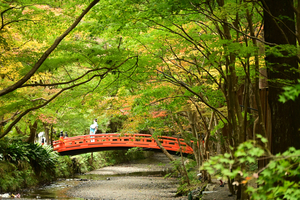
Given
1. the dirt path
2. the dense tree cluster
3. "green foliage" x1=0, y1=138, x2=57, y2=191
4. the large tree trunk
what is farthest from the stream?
the large tree trunk

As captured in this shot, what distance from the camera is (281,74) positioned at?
15.6 feet

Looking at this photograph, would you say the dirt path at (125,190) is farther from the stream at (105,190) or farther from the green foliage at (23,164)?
the green foliage at (23,164)

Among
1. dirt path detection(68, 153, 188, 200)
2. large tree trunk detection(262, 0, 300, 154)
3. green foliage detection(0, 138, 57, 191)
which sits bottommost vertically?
dirt path detection(68, 153, 188, 200)

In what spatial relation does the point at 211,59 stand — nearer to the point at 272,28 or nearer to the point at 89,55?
the point at 272,28

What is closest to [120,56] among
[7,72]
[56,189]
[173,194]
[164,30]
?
[164,30]

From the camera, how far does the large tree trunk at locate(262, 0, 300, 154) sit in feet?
14.7

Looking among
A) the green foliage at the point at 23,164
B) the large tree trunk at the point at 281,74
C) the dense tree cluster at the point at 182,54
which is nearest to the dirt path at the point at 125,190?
the green foliage at the point at 23,164

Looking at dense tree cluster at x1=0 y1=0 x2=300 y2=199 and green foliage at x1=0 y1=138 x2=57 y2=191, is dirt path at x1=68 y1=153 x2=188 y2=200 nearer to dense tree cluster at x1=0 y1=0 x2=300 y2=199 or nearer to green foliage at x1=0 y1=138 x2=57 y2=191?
green foliage at x1=0 y1=138 x2=57 y2=191

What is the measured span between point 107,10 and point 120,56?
1188 millimetres

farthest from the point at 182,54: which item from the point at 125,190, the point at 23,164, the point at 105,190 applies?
the point at 23,164

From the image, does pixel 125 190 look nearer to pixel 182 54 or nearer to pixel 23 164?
pixel 23 164

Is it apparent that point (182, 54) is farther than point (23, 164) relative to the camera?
No

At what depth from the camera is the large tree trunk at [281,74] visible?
4488mm

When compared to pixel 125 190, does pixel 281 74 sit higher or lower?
higher
